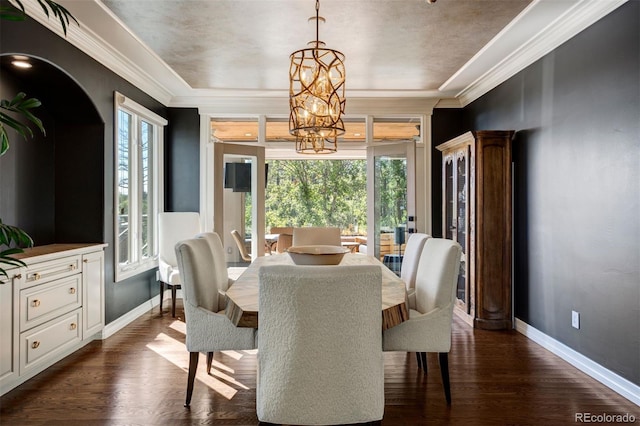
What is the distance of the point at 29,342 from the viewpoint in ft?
8.83

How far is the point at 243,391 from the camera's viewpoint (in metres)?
2.63

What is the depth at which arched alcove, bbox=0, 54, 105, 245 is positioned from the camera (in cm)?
333

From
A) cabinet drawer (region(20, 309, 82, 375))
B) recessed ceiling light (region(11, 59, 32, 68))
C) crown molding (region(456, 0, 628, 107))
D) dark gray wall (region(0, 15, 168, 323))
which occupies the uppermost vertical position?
crown molding (region(456, 0, 628, 107))

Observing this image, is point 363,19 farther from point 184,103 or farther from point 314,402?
point 184,103

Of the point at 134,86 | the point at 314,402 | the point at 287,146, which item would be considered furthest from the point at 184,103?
the point at 314,402

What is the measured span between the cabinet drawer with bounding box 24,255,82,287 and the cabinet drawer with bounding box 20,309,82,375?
32 cm

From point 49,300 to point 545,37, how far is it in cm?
434

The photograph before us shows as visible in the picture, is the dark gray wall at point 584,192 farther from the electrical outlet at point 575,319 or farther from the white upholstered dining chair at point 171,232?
the white upholstered dining chair at point 171,232

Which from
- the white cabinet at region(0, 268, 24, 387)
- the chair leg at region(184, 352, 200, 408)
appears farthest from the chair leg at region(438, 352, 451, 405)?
the white cabinet at region(0, 268, 24, 387)

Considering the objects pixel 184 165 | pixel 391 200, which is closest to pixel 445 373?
pixel 391 200

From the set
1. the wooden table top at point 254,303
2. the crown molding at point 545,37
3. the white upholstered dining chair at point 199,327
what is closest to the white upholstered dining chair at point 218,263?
the wooden table top at point 254,303

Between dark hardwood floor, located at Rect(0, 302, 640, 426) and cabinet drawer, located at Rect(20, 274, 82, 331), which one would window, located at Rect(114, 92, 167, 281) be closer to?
cabinet drawer, located at Rect(20, 274, 82, 331)

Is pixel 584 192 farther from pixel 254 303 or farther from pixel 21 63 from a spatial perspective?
pixel 21 63

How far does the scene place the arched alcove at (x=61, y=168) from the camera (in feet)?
10.9
